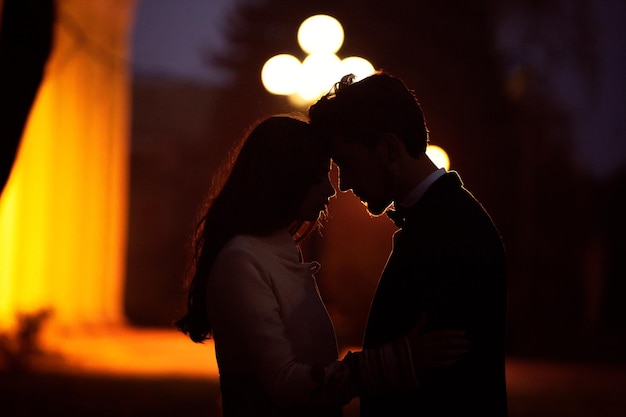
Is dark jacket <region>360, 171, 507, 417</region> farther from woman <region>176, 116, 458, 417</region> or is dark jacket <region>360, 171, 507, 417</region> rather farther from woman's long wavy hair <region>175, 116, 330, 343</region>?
woman's long wavy hair <region>175, 116, 330, 343</region>

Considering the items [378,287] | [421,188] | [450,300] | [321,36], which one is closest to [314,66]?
[321,36]

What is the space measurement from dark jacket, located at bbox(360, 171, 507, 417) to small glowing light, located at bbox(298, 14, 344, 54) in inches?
322

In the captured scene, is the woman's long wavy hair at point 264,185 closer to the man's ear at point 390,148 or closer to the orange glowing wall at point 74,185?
the man's ear at point 390,148

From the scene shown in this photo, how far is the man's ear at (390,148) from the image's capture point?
310 centimetres

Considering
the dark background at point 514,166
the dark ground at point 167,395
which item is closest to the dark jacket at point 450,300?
the dark ground at point 167,395

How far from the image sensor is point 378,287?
3.03 meters

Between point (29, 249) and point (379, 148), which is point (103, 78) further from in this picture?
point (379, 148)

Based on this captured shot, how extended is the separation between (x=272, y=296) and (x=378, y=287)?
1.06 ft

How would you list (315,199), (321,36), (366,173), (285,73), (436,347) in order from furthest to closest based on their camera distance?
(285,73) → (321,36) → (315,199) → (366,173) → (436,347)

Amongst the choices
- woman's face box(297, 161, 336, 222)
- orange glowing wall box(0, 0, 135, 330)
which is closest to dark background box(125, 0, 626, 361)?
orange glowing wall box(0, 0, 135, 330)

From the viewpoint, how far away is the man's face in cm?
315

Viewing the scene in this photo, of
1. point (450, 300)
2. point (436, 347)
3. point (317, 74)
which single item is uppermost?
point (317, 74)

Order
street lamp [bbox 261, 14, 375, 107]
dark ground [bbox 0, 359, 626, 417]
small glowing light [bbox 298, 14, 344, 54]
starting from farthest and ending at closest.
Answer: small glowing light [bbox 298, 14, 344, 54]
street lamp [bbox 261, 14, 375, 107]
dark ground [bbox 0, 359, 626, 417]

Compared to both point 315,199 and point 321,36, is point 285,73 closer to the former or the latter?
point 321,36
